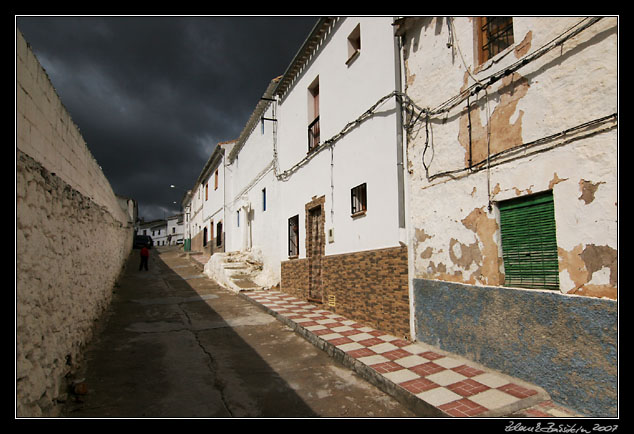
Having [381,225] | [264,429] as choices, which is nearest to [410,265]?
[381,225]

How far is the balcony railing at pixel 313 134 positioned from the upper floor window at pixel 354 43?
2135 mm

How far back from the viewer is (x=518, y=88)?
159 inches

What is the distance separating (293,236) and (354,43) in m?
5.31

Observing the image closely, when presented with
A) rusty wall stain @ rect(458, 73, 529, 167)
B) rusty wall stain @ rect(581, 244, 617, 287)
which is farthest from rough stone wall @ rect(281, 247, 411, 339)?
rusty wall stain @ rect(581, 244, 617, 287)

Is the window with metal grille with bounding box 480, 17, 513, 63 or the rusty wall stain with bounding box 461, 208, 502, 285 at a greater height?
the window with metal grille with bounding box 480, 17, 513, 63

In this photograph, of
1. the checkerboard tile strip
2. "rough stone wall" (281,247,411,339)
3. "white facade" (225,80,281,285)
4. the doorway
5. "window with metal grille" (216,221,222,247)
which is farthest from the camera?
"window with metal grille" (216,221,222,247)

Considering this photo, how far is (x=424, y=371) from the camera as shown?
4.37m

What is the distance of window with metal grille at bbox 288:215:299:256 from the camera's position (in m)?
10.5

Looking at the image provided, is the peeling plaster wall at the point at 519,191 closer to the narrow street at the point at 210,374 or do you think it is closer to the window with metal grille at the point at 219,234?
the narrow street at the point at 210,374

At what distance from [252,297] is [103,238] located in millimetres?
3952

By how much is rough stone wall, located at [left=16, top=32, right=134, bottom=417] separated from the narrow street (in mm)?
456

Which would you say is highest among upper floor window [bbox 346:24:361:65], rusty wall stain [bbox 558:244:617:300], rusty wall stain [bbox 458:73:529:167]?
upper floor window [bbox 346:24:361:65]

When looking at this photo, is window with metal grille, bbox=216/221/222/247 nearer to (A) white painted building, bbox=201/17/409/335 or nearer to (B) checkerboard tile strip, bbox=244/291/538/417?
(A) white painted building, bbox=201/17/409/335

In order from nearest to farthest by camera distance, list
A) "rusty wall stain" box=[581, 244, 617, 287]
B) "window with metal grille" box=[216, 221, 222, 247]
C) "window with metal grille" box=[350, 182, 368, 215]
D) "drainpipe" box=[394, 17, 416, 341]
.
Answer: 1. "rusty wall stain" box=[581, 244, 617, 287]
2. "drainpipe" box=[394, 17, 416, 341]
3. "window with metal grille" box=[350, 182, 368, 215]
4. "window with metal grille" box=[216, 221, 222, 247]
